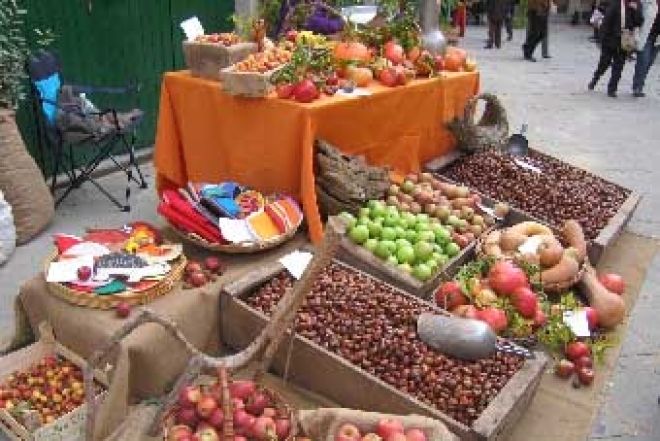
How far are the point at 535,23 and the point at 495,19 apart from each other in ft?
5.69

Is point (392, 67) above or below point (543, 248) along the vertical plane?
above

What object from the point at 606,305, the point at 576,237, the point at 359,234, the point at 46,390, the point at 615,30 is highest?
the point at 615,30

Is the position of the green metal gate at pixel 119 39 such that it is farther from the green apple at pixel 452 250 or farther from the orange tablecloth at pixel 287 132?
the green apple at pixel 452 250

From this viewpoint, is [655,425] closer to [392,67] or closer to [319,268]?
[319,268]

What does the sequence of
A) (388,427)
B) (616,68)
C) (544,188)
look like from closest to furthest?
(388,427) → (544,188) → (616,68)

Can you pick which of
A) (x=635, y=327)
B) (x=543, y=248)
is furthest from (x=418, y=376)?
(x=635, y=327)

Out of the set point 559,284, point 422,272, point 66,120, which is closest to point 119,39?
point 66,120

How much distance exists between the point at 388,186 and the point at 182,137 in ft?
5.01

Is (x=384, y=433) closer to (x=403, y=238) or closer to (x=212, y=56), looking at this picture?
(x=403, y=238)

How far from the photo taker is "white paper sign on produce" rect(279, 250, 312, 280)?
3101mm

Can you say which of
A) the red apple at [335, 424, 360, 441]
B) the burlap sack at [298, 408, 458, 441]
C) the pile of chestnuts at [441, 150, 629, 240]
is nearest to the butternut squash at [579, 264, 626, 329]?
the pile of chestnuts at [441, 150, 629, 240]

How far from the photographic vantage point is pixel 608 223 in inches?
165

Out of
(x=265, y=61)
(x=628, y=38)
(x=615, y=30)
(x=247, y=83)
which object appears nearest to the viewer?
(x=247, y=83)

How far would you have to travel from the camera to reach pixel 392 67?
4438 millimetres
